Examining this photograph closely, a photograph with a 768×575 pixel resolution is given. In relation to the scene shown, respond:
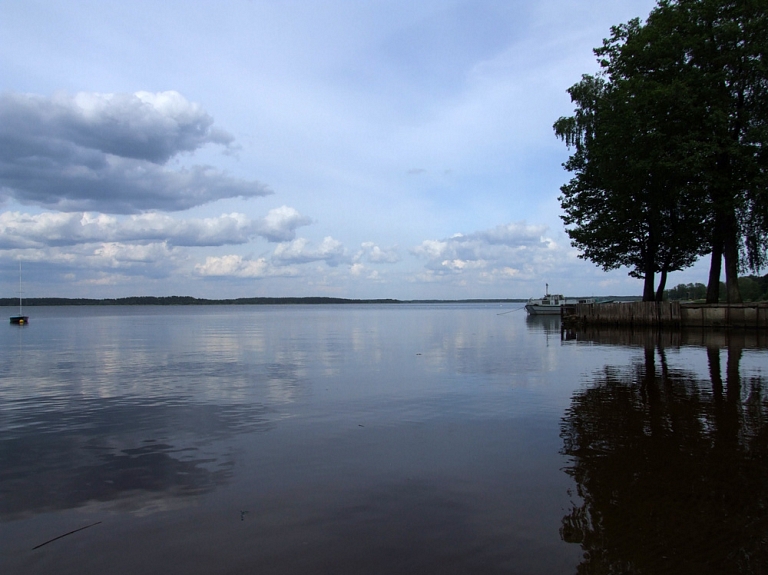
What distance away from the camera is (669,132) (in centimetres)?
3562

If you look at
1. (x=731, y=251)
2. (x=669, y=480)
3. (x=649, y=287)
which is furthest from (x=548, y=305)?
(x=669, y=480)

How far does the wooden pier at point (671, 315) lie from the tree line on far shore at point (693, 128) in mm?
1427

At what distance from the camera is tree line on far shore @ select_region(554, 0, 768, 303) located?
3322 centimetres

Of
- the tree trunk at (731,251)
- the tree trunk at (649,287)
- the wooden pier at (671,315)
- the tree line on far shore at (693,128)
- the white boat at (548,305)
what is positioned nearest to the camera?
the tree line on far shore at (693,128)

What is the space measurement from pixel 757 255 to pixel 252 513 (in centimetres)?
4287

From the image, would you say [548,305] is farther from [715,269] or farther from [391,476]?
[391,476]

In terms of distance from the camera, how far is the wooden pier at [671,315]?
3741 cm

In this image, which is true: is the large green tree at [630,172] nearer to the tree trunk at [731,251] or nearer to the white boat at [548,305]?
the tree trunk at [731,251]

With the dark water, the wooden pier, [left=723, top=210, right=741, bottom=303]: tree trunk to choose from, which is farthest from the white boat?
the dark water

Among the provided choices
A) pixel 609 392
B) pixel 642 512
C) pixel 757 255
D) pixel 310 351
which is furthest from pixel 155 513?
pixel 757 255

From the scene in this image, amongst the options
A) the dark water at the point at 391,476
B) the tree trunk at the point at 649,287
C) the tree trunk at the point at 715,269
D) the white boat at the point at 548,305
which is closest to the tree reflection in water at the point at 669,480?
the dark water at the point at 391,476

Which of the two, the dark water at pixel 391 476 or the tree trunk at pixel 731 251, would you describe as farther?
the tree trunk at pixel 731 251

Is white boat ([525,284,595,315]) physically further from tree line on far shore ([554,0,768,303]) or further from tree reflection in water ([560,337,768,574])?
tree reflection in water ([560,337,768,574])

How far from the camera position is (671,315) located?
42.1m
